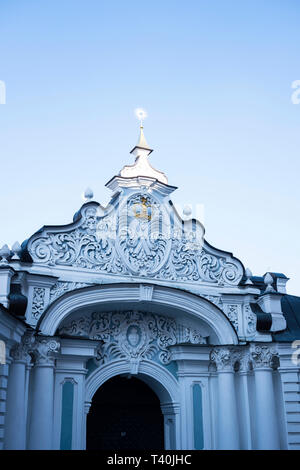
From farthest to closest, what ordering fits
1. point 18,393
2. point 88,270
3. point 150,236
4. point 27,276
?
point 150,236
point 88,270
point 27,276
point 18,393

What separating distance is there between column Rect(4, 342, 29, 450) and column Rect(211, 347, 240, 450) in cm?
378

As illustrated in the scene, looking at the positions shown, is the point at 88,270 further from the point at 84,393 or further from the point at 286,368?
the point at 286,368

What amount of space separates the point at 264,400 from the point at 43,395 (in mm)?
4158

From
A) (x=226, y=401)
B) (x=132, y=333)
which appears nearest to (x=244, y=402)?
(x=226, y=401)

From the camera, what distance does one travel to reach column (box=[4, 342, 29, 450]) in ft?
29.9

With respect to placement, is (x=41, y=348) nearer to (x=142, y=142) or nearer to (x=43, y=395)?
(x=43, y=395)

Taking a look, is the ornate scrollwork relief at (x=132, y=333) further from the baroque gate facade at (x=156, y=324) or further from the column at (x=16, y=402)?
the column at (x=16, y=402)

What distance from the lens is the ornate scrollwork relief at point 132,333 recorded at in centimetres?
1117

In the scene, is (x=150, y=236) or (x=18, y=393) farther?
(x=150, y=236)

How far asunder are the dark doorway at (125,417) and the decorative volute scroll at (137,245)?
99.6 inches

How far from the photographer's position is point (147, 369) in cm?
1144

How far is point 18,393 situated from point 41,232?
9.48 feet

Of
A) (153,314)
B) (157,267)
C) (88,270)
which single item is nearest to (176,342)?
(153,314)
